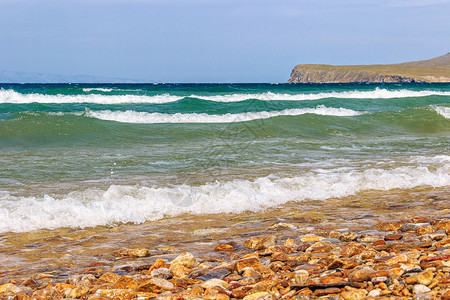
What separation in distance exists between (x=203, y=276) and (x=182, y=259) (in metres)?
0.36

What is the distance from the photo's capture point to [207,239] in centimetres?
468

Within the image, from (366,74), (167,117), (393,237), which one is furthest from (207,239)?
(366,74)

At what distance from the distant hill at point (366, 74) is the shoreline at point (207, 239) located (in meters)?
103

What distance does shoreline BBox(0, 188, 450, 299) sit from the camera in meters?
3.56

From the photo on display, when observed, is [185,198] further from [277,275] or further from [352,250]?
[277,275]

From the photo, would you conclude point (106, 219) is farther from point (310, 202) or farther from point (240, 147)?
point (240, 147)

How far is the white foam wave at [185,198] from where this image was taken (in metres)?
5.37

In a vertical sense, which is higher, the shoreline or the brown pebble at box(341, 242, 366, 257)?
the brown pebble at box(341, 242, 366, 257)

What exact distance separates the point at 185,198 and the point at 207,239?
5.46 ft

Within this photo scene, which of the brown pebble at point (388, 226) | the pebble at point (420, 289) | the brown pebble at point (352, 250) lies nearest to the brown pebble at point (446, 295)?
the pebble at point (420, 289)

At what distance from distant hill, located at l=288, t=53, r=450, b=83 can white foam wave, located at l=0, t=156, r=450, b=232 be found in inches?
3972

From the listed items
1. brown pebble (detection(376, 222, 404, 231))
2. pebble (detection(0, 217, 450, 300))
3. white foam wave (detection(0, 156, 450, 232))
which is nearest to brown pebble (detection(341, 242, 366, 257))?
pebble (detection(0, 217, 450, 300))

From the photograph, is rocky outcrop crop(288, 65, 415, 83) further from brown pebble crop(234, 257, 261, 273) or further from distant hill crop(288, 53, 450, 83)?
brown pebble crop(234, 257, 261, 273)

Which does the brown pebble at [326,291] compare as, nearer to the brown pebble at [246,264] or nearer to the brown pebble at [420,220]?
the brown pebble at [246,264]
